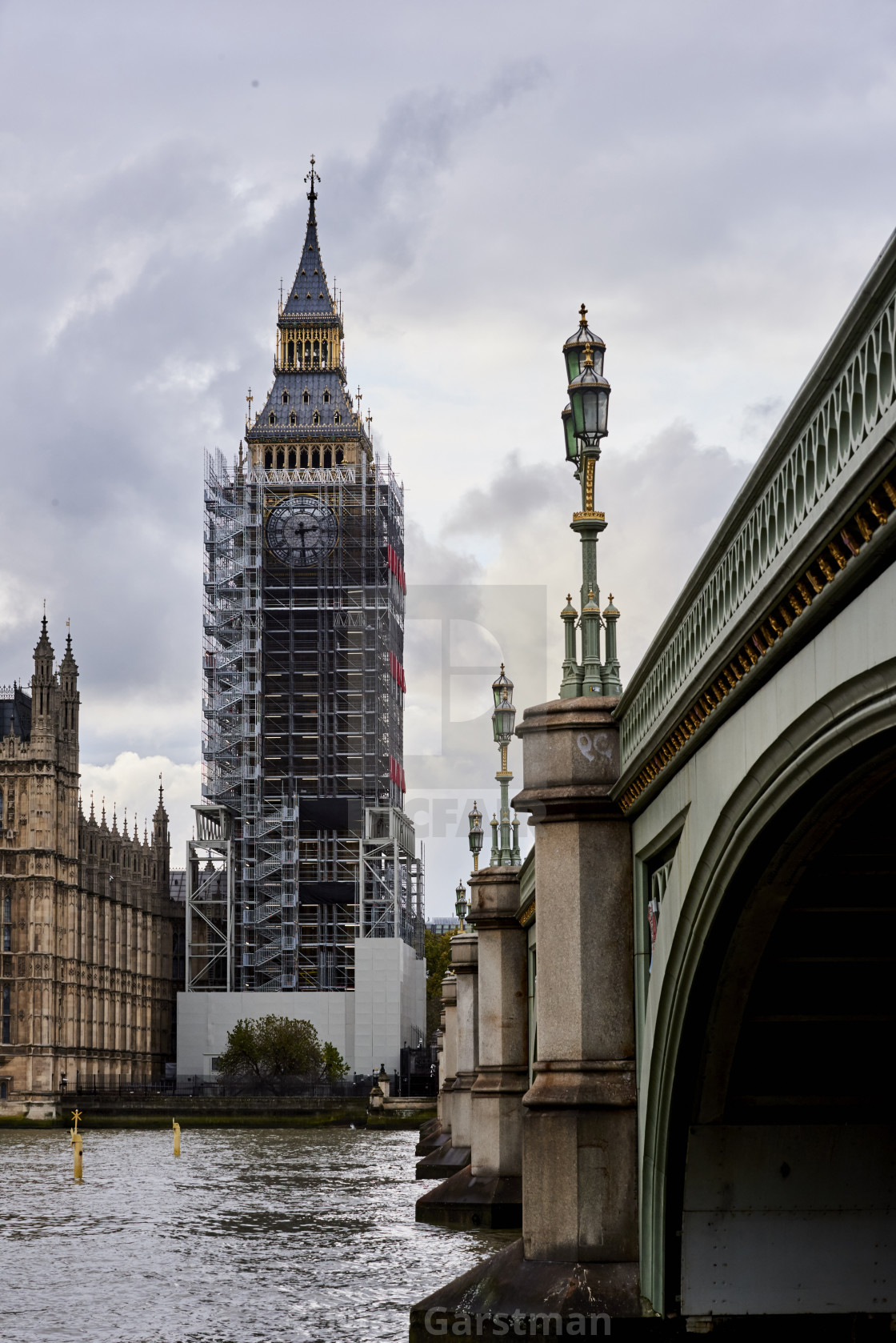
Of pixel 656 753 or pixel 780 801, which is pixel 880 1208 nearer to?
pixel 656 753

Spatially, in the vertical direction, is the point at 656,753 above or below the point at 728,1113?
above

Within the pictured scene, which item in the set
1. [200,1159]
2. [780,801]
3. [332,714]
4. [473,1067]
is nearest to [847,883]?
[780,801]

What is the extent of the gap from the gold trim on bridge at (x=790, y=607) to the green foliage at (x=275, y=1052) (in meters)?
88.1

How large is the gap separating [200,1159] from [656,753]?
45.0 metres

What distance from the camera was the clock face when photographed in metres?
111

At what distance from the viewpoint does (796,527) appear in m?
7.60

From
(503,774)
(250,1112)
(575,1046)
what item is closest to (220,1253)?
(503,774)

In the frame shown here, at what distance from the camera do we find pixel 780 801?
864cm

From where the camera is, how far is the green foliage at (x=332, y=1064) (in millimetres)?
98688

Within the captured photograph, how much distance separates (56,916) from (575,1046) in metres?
94.8

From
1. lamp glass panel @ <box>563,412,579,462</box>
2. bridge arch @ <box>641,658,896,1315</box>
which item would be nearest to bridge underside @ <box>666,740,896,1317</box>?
bridge arch @ <box>641,658,896,1315</box>

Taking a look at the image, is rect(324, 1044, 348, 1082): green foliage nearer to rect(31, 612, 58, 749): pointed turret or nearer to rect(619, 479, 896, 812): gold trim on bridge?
rect(31, 612, 58, 749): pointed turret

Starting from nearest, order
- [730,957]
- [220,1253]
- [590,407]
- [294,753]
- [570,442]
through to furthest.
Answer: [730,957]
[590,407]
[570,442]
[220,1253]
[294,753]

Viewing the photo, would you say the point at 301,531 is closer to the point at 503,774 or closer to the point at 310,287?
the point at 310,287
